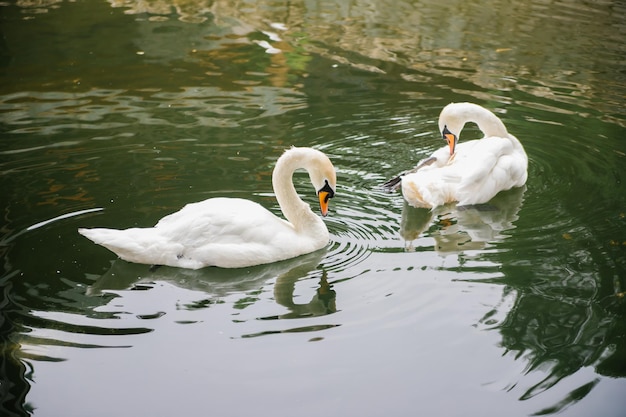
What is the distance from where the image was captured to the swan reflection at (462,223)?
684 cm

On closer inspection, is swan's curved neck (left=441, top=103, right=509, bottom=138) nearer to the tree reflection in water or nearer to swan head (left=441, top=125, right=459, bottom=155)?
swan head (left=441, top=125, right=459, bottom=155)

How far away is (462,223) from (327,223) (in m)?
1.10

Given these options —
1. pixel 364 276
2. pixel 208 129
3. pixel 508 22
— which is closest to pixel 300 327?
pixel 364 276

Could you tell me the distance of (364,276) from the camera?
6188mm

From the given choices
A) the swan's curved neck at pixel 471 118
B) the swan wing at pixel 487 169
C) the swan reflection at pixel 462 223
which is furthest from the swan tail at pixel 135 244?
the swan's curved neck at pixel 471 118

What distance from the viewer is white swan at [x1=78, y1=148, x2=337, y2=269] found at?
6.21 metres

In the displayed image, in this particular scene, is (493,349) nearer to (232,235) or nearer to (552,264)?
(552,264)

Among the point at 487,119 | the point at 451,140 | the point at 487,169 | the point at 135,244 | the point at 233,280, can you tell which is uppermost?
the point at 487,119

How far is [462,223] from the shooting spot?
7.25 meters

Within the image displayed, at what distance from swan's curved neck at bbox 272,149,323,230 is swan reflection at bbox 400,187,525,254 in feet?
2.63

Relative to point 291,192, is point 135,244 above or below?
below

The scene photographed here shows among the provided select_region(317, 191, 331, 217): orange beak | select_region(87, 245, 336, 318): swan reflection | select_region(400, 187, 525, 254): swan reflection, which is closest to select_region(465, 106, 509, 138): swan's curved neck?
select_region(400, 187, 525, 254): swan reflection

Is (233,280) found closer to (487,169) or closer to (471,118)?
(487,169)

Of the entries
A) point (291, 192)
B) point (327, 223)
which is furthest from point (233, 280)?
point (327, 223)
